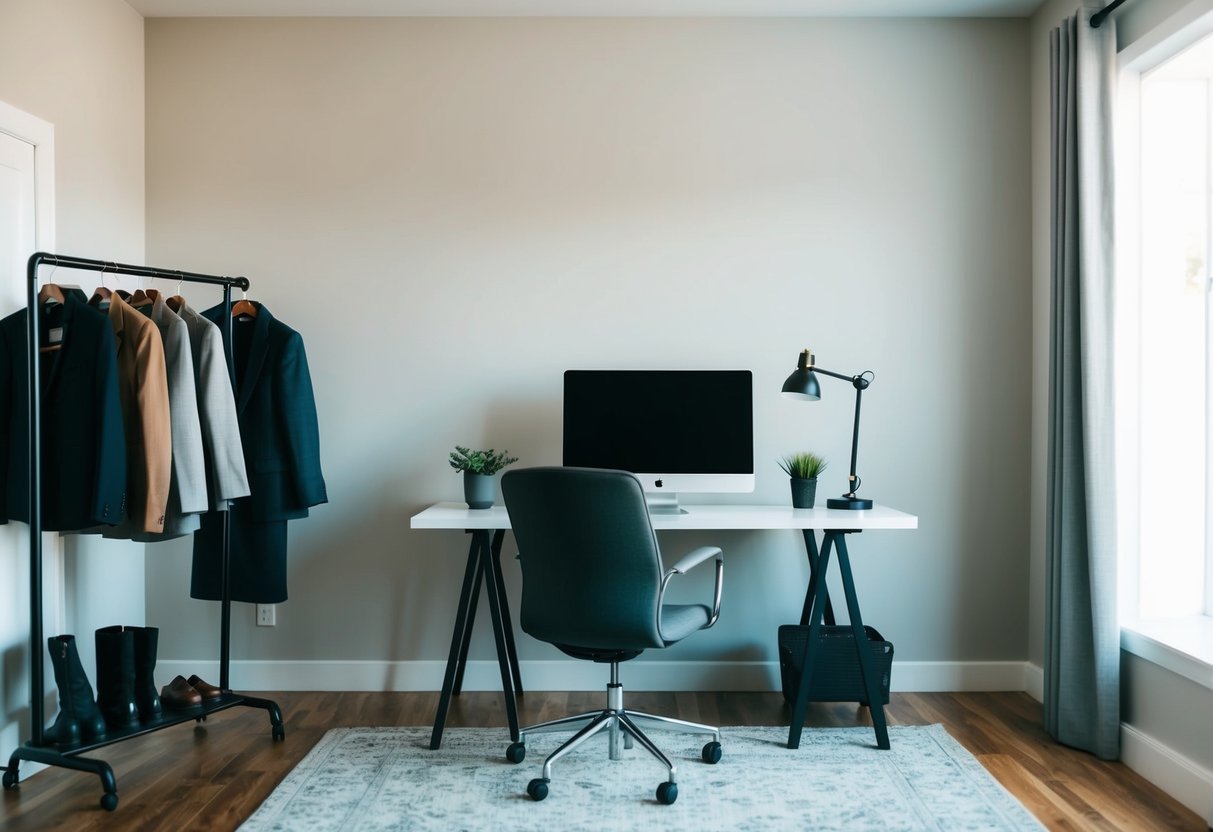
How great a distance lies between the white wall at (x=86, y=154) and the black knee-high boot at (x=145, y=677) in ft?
1.16

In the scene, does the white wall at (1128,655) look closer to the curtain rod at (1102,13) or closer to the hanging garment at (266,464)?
the curtain rod at (1102,13)

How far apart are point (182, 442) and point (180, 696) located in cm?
83

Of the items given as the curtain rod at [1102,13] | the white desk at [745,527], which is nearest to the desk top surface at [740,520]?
the white desk at [745,527]

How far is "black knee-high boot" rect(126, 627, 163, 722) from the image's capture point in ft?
9.80

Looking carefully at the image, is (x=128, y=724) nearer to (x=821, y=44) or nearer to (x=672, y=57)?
(x=672, y=57)

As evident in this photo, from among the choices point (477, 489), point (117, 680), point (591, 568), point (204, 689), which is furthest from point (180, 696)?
point (591, 568)

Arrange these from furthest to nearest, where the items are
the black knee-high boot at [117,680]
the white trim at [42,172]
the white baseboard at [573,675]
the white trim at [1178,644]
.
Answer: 1. the white baseboard at [573,675]
2. the white trim at [42,172]
3. the black knee-high boot at [117,680]
4. the white trim at [1178,644]

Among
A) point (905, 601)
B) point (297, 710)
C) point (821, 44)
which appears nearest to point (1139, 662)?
point (905, 601)

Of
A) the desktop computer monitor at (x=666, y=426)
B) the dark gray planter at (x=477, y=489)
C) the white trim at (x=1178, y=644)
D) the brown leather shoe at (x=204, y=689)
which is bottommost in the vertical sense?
the brown leather shoe at (x=204, y=689)

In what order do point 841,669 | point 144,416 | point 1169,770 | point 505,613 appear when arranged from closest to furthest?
1. point 1169,770
2. point 144,416
3. point 841,669
4. point 505,613

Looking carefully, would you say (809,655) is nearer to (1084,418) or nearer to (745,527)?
(745,527)

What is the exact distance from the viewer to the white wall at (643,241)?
3787 millimetres

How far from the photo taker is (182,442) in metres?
3.01

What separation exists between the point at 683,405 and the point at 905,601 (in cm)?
123
